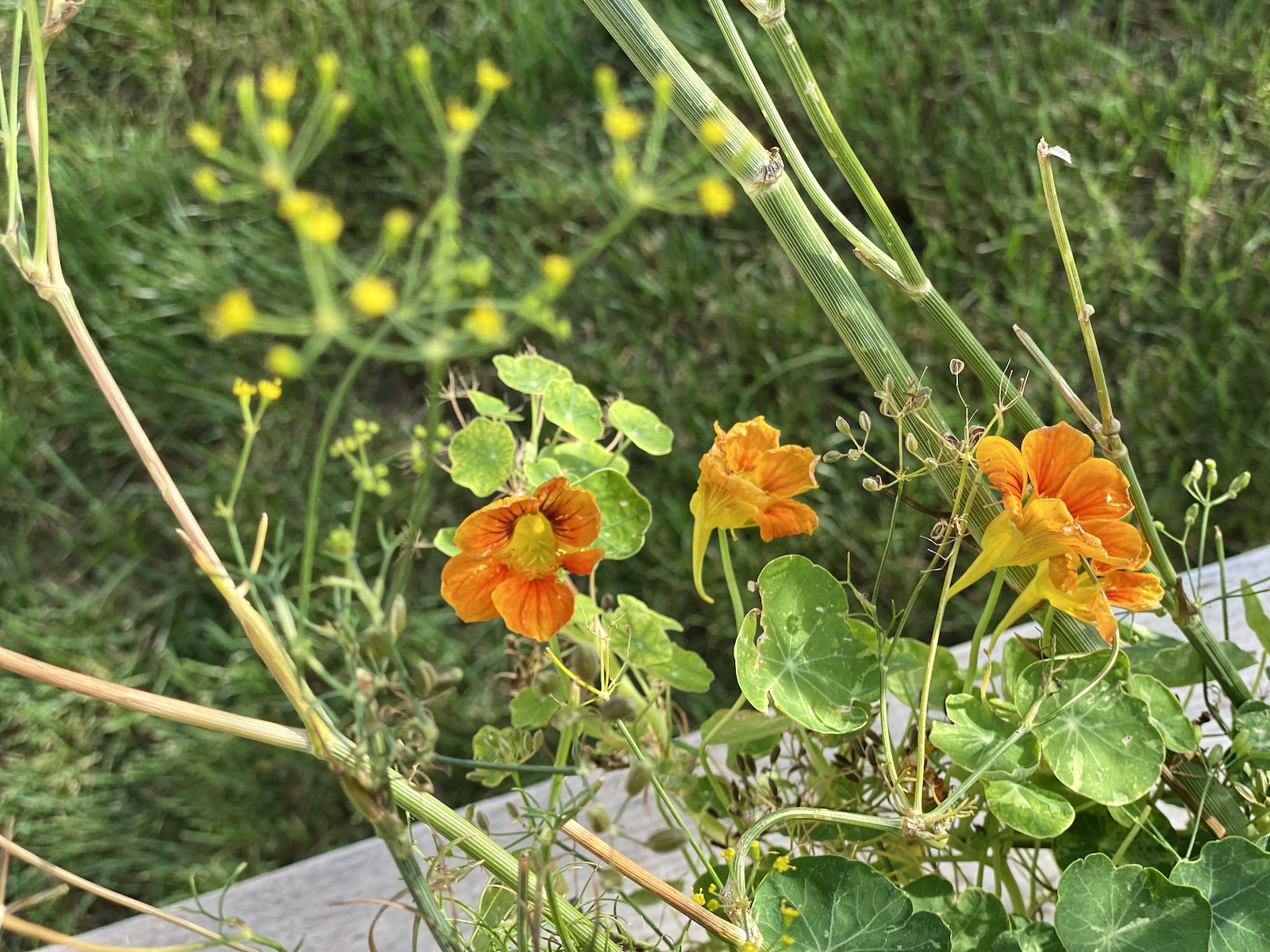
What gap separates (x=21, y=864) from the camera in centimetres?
137

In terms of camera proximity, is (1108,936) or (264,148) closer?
(264,148)

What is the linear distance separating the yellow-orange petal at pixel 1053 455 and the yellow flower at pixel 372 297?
382 millimetres

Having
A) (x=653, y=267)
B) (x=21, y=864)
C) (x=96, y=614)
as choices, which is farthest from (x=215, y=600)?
(x=653, y=267)

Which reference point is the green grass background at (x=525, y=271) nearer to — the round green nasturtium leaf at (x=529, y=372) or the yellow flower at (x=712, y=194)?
the round green nasturtium leaf at (x=529, y=372)

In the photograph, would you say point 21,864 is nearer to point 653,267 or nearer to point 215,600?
point 215,600

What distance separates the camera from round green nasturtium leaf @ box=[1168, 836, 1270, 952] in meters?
0.56

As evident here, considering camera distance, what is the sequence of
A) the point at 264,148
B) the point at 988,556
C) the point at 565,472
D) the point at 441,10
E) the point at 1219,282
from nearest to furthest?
the point at 264,148 → the point at 988,556 → the point at 565,472 → the point at 1219,282 → the point at 441,10

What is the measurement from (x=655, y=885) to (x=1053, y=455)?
307 millimetres

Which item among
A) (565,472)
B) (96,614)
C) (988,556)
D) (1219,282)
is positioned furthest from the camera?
(96,614)

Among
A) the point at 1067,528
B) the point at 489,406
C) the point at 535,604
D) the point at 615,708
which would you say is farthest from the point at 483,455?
the point at 1067,528

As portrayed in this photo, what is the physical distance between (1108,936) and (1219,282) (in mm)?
1089

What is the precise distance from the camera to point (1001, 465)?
1.68ft

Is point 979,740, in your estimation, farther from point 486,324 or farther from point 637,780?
point 486,324

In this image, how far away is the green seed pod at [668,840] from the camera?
0.57 metres
